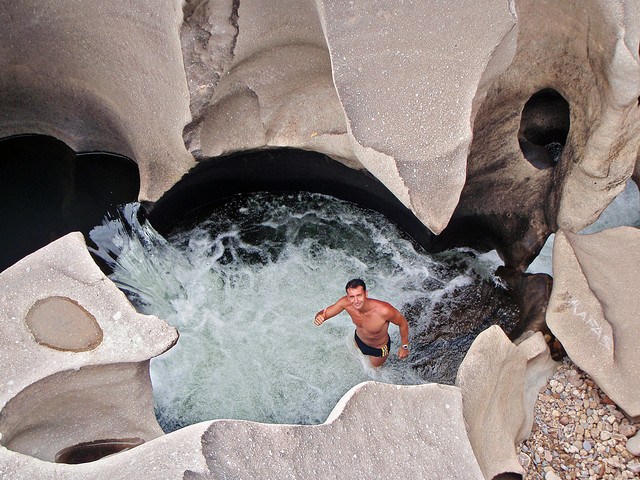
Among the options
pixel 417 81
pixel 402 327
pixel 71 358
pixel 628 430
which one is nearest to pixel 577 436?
pixel 628 430

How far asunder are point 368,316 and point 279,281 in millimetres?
1260

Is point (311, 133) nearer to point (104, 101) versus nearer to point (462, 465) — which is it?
point (104, 101)

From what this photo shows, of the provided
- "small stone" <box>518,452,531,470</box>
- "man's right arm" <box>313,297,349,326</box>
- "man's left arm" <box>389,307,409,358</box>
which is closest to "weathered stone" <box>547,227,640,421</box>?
"small stone" <box>518,452,531,470</box>

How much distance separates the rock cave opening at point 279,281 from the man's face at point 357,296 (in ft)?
2.94

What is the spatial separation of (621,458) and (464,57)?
90.7 inches

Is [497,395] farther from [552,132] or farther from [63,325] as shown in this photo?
[552,132]

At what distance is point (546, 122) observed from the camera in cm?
543

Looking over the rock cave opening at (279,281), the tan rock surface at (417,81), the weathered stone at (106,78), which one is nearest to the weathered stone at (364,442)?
the tan rock surface at (417,81)

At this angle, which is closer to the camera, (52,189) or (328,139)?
(328,139)

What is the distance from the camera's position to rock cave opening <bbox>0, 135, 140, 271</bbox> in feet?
18.8

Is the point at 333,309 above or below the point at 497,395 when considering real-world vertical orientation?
above

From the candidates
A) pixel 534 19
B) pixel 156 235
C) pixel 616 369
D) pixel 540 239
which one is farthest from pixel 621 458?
pixel 156 235

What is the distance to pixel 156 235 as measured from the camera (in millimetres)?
5527

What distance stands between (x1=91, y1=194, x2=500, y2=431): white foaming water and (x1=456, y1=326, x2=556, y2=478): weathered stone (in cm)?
85
